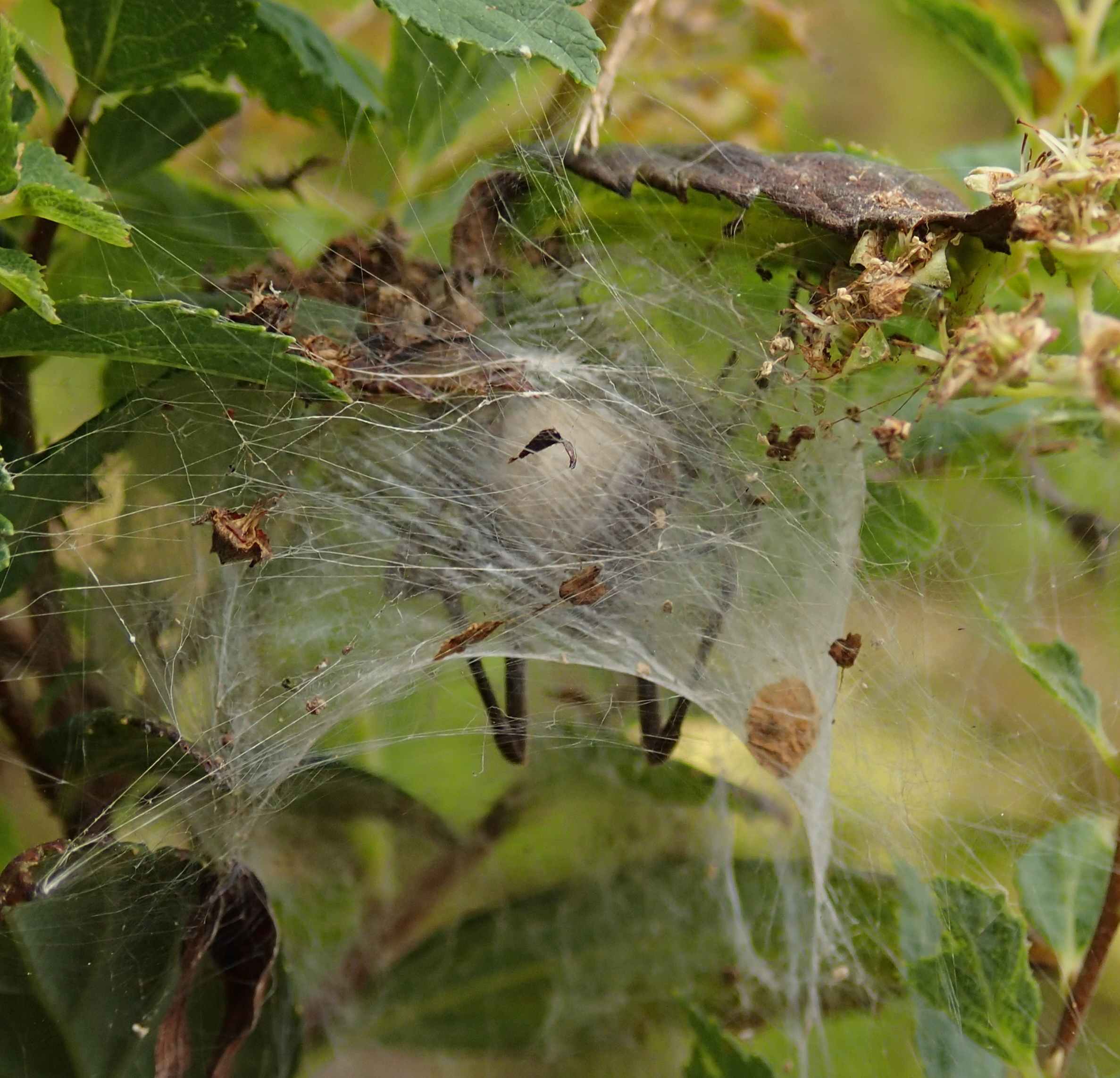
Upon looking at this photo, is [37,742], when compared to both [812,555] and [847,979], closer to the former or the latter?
[812,555]

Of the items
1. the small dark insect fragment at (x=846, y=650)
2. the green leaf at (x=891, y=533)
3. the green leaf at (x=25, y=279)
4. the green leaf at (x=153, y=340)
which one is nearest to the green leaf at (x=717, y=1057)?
the small dark insect fragment at (x=846, y=650)

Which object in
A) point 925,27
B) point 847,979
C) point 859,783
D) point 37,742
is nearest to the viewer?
point 37,742

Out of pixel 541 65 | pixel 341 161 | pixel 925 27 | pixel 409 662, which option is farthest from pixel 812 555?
pixel 925 27

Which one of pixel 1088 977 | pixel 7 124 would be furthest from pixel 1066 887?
pixel 7 124

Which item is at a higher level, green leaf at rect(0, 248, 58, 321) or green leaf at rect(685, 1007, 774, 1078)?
green leaf at rect(0, 248, 58, 321)

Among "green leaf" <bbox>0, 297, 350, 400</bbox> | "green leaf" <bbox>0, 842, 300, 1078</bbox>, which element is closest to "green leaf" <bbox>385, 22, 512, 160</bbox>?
"green leaf" <bbox>0, 297, 350, 400</bbox>

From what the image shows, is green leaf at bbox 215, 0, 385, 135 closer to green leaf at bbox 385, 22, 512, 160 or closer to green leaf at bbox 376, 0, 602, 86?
green leaf at bbox 385, 22, 512, 160

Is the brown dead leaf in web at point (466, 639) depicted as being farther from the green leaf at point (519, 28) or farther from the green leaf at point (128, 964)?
the green leaf at point (519, 28)
